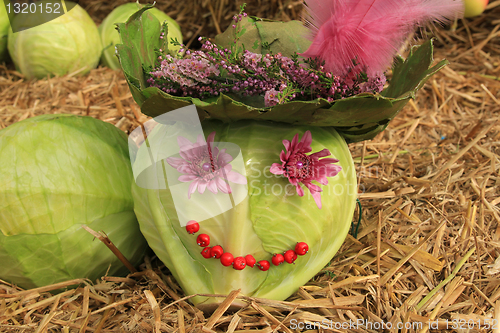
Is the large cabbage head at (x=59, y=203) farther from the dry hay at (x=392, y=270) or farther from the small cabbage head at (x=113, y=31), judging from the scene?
the small cabbage head at (x=113, y=31)

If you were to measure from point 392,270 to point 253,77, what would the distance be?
90 centimetres

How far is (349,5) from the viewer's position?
1.11 m

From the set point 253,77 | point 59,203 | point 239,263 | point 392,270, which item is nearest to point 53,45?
point 59,203

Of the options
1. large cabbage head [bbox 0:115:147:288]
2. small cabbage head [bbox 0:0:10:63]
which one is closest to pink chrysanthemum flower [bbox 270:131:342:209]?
large cabbage head [bbox 0:115:147:288]

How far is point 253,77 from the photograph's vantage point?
1.18 m

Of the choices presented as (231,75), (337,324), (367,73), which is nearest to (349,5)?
(367,73)

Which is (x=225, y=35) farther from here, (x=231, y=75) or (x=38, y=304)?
(x=38, y=304)

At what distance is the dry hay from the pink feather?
2.33 feet

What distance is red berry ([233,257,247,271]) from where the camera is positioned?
1.16m

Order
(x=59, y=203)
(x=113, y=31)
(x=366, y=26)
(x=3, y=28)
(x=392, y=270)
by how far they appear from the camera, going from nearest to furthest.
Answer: (x=366, y=26) < (x=59, y=203) < (x=392, y=270) < (x=3, y=28) < (x=113, y=31)

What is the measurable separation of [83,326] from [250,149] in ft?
2.64

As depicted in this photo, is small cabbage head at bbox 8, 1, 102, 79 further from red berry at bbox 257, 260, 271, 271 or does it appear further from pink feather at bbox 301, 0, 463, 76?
red berry at bbox 257, 260, 271, 271

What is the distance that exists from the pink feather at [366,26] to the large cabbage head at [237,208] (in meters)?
0.25

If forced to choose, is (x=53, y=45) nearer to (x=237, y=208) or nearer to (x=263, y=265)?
(x=237, y=208)
